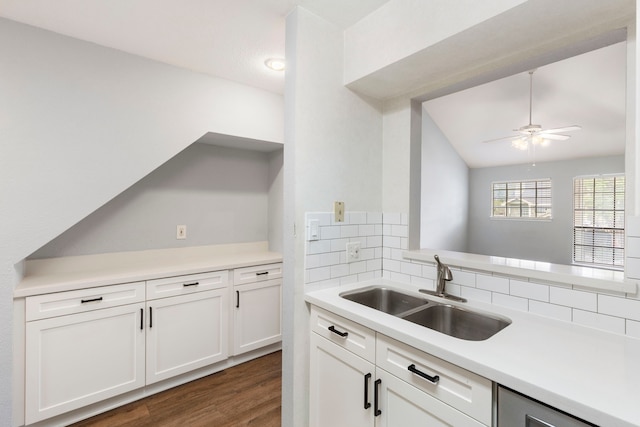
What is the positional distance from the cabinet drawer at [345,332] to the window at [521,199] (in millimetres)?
6988

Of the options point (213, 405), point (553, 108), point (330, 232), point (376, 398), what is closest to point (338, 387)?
point (376, 398)

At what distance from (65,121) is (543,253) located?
8.07m

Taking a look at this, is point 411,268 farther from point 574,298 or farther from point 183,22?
point 183,22

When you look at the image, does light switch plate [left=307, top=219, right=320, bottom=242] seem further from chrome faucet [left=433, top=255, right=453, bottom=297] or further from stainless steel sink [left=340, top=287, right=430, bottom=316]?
chrome faucet [left=433, top=255, right=453, bottom=297]

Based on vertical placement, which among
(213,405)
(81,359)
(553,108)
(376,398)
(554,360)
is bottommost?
(213,405)

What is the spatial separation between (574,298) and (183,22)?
2338 mm

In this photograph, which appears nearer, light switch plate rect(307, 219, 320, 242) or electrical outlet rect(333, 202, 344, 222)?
light switch plate rect(307, 219, 320, 242)

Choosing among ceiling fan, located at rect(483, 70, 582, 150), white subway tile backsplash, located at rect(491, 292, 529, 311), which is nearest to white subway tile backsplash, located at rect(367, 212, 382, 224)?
white subway tile backsplash, located at rect(491, 292, 529, 311)

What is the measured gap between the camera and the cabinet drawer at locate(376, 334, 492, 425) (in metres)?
0.89

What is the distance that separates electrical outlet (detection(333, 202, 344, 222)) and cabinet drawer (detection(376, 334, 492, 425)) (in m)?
0.71

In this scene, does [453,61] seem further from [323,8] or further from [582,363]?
[582,363]

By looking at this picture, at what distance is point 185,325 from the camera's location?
2.15m

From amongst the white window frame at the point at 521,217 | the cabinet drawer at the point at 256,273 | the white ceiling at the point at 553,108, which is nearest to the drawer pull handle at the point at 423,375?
the cabinet drawer at the point at 256,273

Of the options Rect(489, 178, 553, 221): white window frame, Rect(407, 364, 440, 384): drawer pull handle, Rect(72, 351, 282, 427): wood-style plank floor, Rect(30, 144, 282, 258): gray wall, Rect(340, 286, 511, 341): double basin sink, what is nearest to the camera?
Rect(407, 364, 440, 384): drawer pull handle
